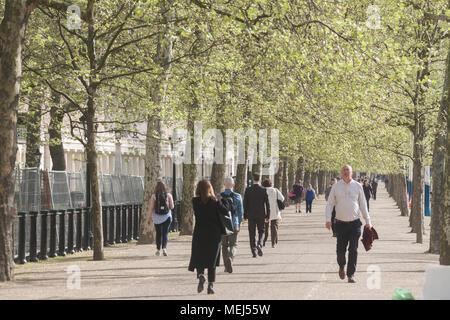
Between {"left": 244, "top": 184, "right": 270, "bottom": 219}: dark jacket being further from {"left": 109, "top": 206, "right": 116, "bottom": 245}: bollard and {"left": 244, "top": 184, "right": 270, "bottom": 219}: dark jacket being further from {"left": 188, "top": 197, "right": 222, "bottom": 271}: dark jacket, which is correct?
{"left": 188, "top": 197, "right": 222, "bottom": 271}: dark jacket

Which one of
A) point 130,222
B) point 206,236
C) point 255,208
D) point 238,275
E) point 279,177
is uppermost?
point 279,177

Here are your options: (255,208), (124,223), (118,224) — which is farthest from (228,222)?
(124,223)

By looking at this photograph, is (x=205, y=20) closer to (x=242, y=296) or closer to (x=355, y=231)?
(x=355, y=231)

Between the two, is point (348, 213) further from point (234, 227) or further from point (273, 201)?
point (273, 201)

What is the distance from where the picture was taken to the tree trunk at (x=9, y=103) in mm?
15195

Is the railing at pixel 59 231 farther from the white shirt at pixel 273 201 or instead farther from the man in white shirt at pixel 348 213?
the man in white shirt at pixel 348 213

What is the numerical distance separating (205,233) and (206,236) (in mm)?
49

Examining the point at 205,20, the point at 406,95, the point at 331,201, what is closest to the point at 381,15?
the point at 406,95

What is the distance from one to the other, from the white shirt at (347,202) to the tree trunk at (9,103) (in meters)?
5.49

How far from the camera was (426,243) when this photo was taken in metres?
28.0

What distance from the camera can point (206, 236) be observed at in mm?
13312

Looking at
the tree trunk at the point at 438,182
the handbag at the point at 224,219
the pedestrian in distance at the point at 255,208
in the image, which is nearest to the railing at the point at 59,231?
the pedestrian in distance at the point at 255,208

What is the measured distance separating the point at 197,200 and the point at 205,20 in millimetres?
6119
